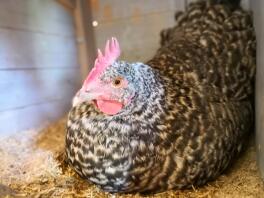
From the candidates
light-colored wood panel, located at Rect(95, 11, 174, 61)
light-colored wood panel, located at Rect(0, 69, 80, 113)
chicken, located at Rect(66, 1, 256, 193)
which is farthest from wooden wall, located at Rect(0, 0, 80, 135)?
chicken, located at Rect(66, 1, 256, 193)

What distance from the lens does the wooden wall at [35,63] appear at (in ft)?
6.27

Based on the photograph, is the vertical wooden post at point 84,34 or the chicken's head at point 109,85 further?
the vertical wooden post at point 84,34

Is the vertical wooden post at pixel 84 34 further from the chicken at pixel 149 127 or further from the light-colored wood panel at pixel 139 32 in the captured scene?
the chicken at pixel 149 127

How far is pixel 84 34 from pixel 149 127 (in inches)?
52.2

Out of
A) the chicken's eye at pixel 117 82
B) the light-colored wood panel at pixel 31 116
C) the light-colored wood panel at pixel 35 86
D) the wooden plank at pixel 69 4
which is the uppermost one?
the wooden plank at pixel 69 4

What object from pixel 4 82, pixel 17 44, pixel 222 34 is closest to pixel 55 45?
pixel 17 44

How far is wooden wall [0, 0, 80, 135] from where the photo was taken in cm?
191

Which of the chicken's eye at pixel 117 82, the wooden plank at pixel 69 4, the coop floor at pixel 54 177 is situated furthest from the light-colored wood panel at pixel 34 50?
the chicken's eye at pixel 117 82

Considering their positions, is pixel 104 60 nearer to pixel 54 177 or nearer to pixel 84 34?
pixel 54 177

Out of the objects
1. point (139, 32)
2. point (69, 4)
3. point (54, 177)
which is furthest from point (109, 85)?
point (69, 4)

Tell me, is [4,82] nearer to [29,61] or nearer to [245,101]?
[29,61]

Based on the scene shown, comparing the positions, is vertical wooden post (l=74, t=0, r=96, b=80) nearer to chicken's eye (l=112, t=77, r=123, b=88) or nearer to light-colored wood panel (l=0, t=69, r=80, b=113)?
light-colored wood panel (l=0, t=69, r=80, b=113)

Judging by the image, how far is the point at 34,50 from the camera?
7.05 ft

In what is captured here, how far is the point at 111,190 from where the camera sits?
1454mm
